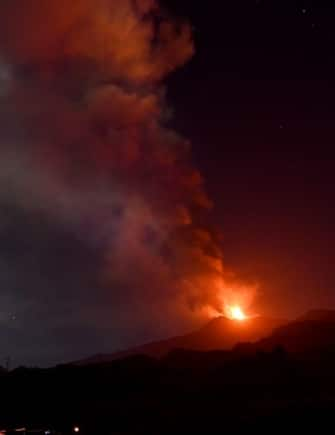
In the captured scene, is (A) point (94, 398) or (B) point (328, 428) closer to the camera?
(B) point (328, 428)

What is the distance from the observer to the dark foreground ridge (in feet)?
296

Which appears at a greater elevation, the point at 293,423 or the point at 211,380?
the point at 211,380

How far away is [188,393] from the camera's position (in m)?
116

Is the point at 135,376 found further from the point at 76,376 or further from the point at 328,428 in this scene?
the point at 328,428

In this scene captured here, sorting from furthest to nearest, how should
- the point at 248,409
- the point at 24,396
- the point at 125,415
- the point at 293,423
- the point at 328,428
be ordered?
the point at 24,396
the point at 125,415
the point at 248,409
the point at 293,423
the point at 328,428

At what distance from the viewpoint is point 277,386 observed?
4355 inches

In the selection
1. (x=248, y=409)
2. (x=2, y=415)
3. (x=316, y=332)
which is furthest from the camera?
(x=316, y=332)

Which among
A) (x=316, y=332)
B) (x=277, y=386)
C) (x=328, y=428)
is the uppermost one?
(x=316, y=332)

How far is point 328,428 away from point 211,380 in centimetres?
5080

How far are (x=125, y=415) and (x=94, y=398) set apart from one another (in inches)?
697

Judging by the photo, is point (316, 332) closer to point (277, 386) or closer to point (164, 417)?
point (277, 386)

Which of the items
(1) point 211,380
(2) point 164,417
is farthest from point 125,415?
(1) point 211,380

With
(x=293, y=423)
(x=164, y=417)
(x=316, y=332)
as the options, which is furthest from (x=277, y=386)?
(x=316, y=332)

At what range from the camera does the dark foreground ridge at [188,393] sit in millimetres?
90188
